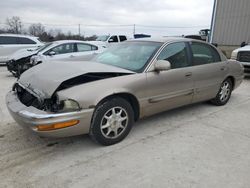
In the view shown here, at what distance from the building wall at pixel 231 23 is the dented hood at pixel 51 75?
570 inches

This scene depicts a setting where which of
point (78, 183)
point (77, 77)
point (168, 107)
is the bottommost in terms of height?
point (78, 183)

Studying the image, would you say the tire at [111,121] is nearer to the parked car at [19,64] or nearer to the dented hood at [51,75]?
the dented hood at [51,75]

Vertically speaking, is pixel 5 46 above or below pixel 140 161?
above

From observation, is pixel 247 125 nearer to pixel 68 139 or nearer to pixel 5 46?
pixel 68 139

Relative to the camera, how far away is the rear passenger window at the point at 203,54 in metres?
4.36

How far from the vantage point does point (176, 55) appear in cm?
405

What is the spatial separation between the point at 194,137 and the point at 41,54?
6657mm

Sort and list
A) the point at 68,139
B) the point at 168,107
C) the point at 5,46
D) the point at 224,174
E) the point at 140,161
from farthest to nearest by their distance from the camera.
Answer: the point at 5,46 → the point at 168,107 → the point at 68,139 → the point at 140,161 → the point at 224,174

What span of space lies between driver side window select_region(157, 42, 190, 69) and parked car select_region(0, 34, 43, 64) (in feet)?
32.9

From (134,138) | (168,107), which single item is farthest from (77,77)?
(168,107)

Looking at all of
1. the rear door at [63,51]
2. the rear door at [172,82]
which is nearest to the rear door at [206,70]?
the rear door at [172,82]

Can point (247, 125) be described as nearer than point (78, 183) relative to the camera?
No

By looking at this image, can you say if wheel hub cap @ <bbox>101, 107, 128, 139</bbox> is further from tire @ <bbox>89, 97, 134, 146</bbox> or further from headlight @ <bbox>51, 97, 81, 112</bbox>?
headlight @ <bbox>51, 97, 81, 112</bbox>

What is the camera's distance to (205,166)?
280 cm
